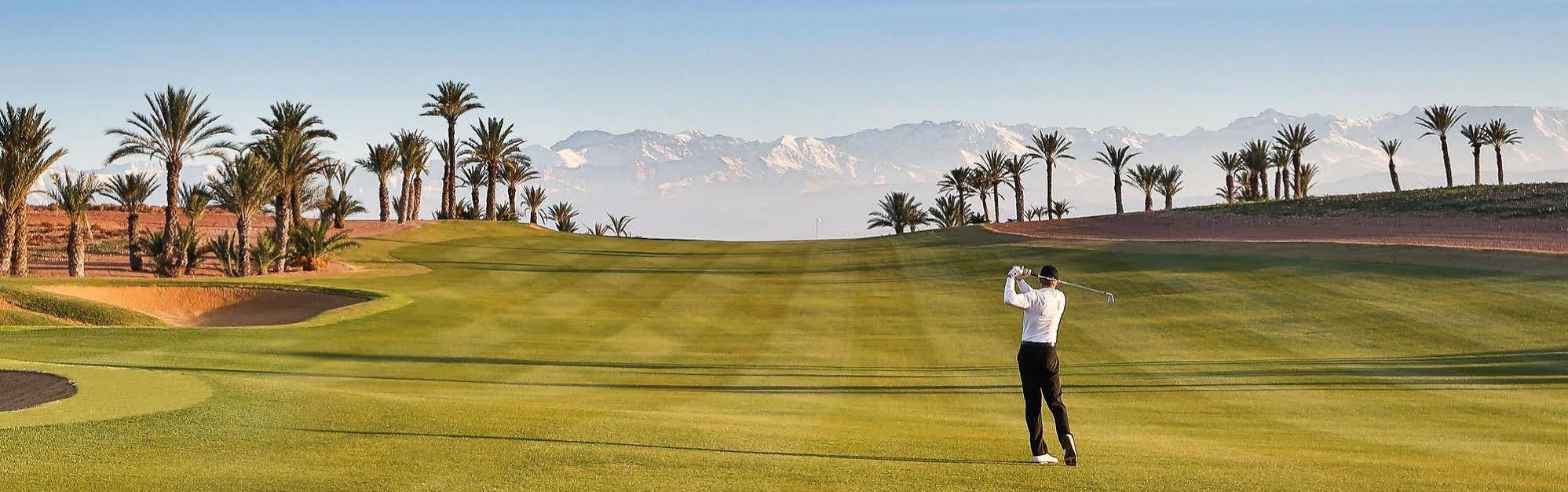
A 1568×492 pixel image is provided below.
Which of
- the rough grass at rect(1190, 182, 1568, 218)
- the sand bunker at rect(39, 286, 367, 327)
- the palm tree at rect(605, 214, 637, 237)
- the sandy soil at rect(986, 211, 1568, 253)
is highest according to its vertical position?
the palm tree at rect(605, 214, 637, 237)

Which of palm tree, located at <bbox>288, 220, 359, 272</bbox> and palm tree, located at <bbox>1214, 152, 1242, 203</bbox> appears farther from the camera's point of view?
palm tree, located at <bbox>1214, 152, 1242, 203</bbox>

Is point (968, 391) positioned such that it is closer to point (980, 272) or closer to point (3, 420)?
point (3, 420)

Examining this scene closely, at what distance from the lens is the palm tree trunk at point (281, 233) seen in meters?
53.6

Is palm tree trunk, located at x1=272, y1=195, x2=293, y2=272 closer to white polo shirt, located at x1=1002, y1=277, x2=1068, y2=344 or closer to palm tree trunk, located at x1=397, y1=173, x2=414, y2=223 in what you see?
palm tree trunk, located at x1=397, y1=173, x2=414, y2=223

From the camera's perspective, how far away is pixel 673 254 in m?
65.7

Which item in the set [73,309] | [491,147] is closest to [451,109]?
[491,147]

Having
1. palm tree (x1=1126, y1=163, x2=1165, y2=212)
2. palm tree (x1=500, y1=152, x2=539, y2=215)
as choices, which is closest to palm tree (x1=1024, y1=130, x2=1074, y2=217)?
palm tree (x1=1126, y1=163, x2=1165, y2=212)

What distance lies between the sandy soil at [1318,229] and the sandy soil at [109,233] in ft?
134

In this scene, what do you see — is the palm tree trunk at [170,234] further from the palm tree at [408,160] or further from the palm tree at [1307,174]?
the palm tree at [1307,174]

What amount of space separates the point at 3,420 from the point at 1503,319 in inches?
1203

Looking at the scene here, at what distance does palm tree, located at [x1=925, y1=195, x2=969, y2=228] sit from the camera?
350ft

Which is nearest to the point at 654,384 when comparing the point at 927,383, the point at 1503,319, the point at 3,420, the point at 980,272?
the point at 927,383

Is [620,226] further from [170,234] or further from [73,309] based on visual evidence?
[73,309]

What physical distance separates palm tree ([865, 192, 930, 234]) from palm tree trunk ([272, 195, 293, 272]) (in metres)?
59.2
